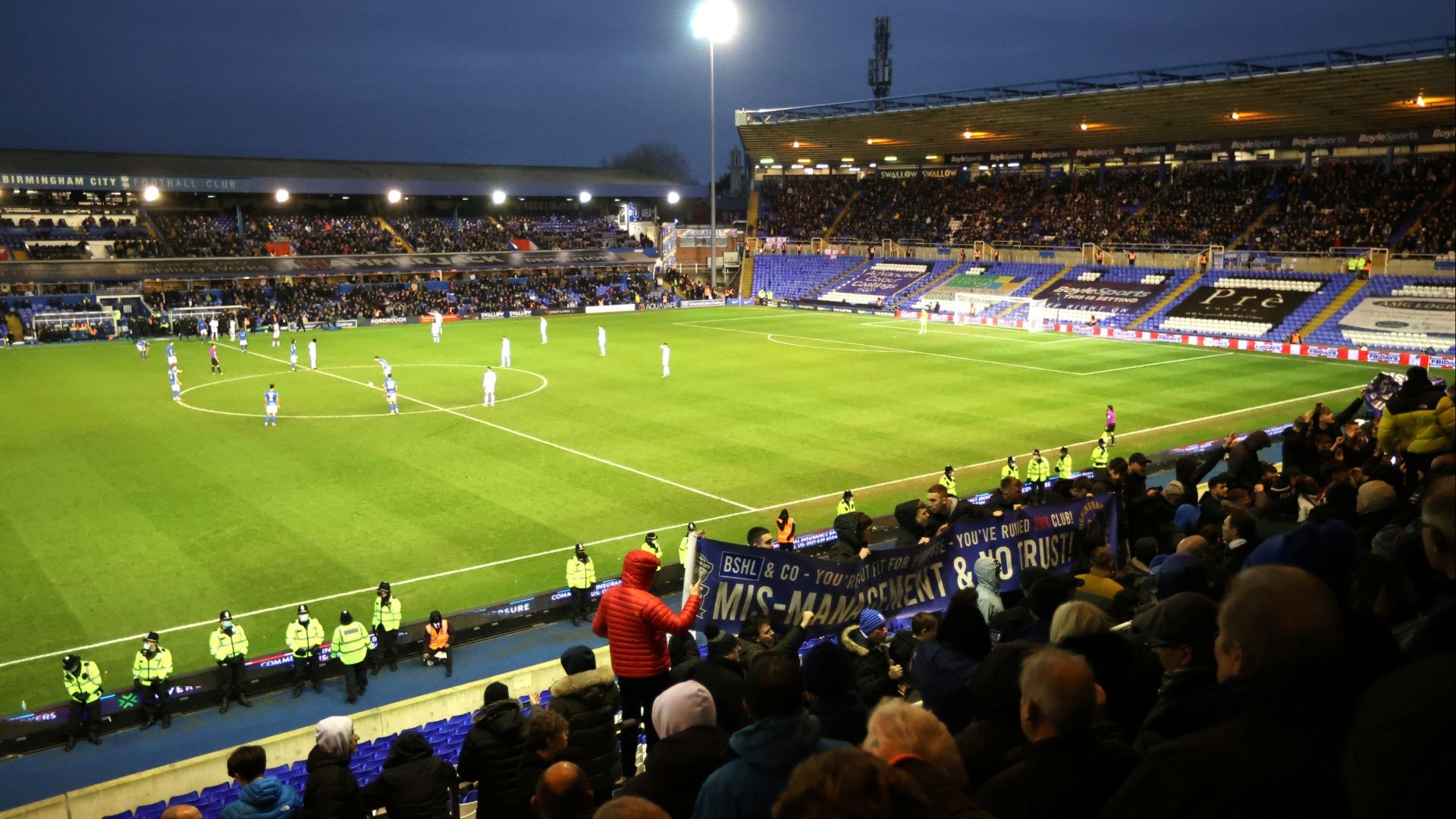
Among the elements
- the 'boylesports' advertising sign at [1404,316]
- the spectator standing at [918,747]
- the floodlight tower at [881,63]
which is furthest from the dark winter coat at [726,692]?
the floodlight tower at [881,63]

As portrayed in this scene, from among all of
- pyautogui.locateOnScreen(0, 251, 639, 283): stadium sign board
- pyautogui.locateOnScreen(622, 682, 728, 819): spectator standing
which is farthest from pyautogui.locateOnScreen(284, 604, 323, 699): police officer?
pyautogui.locateOnScreen(0, 251, 639, 283): stadium sign board

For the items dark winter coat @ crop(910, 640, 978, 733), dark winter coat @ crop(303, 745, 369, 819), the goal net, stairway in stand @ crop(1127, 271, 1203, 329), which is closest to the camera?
dark winter coat @ crop(910, 640, 978, 733)

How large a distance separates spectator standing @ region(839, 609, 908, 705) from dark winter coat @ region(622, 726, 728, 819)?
155 cm

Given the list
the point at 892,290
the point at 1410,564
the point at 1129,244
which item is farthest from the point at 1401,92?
the point at 1410,564

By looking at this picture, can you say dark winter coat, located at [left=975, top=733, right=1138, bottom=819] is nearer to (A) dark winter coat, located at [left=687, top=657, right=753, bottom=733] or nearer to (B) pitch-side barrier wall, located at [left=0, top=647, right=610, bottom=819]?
(A) dark winter coat, located at [left=687, top=657, right=753, bottom=733]

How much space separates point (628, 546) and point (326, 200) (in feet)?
222

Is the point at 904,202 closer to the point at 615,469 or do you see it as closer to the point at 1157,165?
the point at 1157,165

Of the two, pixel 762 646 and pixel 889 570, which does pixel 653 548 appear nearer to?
pixel 889 570

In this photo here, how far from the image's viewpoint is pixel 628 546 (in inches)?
770

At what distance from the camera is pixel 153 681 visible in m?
13.2

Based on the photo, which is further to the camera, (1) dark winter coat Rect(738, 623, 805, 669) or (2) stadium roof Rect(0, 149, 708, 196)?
(2) stadium roof Rect(0, 149, 708, 196)

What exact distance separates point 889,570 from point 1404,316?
150ft

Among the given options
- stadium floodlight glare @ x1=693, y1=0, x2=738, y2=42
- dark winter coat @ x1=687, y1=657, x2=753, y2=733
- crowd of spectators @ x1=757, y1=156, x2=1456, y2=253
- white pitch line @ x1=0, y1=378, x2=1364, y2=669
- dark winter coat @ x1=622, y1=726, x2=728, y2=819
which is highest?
stadium floodlight glare @ x1=693, y1=0, x2=738, y2=42

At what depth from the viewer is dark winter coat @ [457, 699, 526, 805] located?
6.26m
